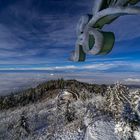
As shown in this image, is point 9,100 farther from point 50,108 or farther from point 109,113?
point 109,113

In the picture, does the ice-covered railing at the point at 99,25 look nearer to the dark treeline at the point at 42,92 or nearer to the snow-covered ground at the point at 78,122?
the snow-covered ground at the point at 78,122

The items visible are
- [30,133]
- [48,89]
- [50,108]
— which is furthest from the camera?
[48,89]

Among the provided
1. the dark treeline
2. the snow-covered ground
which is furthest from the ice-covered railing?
the dark treeline

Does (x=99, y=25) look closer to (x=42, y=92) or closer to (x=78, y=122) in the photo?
(x=78, y=122)

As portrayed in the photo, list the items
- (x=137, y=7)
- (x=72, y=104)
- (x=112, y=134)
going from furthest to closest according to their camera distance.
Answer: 1. (x=72, y=104)
2. (x=112, y=134)
3. (x=137, y=7)

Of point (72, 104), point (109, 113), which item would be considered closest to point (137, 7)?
point (109, 113)

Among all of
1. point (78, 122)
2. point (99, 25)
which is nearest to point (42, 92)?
point (78, 122)
